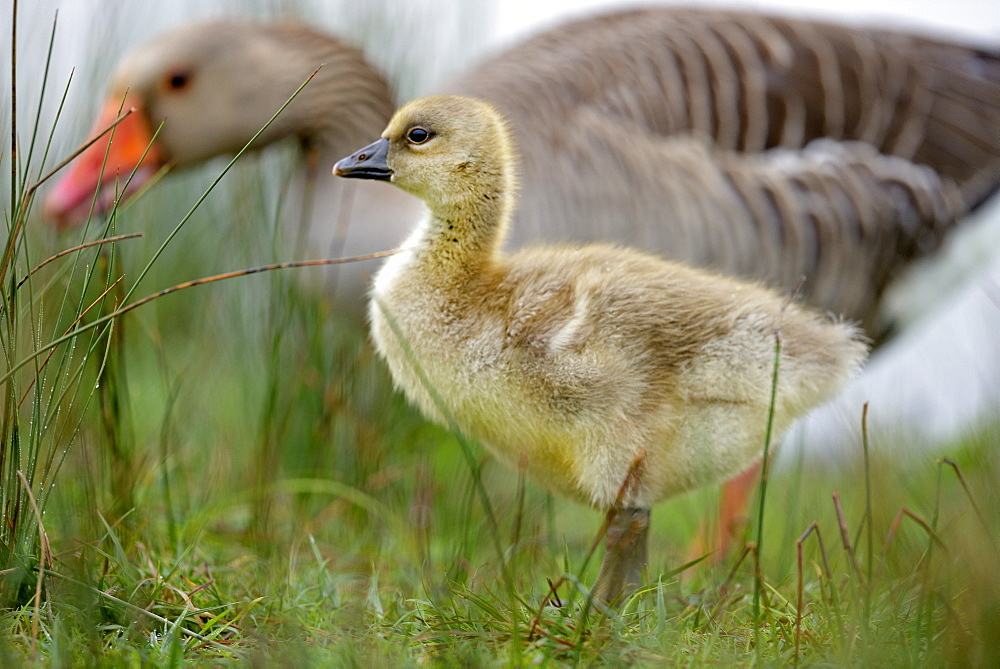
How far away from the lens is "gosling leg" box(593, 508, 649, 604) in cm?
211

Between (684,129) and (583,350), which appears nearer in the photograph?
(583,350)

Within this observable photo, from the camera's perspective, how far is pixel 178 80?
12.9 ft

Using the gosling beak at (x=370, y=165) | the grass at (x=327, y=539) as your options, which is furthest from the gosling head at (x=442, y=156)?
the grass at (x=327, y=539)

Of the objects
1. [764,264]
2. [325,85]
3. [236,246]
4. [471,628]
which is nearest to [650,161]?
[764,264]

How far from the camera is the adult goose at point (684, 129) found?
3941 mm

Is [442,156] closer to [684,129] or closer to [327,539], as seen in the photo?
[327,539]

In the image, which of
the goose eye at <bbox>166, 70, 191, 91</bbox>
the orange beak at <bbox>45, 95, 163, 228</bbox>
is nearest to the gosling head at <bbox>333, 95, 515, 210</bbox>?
the orange beak at <bbox>45, 95, 163, 228</bbox>

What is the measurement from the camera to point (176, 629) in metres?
1.81

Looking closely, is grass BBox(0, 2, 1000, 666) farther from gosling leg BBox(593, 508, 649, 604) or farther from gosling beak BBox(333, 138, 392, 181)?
gosling beak BBox(333, 138, 392, 181)

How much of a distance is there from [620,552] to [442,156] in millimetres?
957

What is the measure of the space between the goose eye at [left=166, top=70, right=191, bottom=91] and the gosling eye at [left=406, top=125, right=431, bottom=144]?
1.96 meters

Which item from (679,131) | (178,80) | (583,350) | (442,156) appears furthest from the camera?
(679,131)

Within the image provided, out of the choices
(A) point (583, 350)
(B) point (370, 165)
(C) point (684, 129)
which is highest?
(B) point (370, 165)

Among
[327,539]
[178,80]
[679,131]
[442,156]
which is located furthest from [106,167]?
[679,131]
